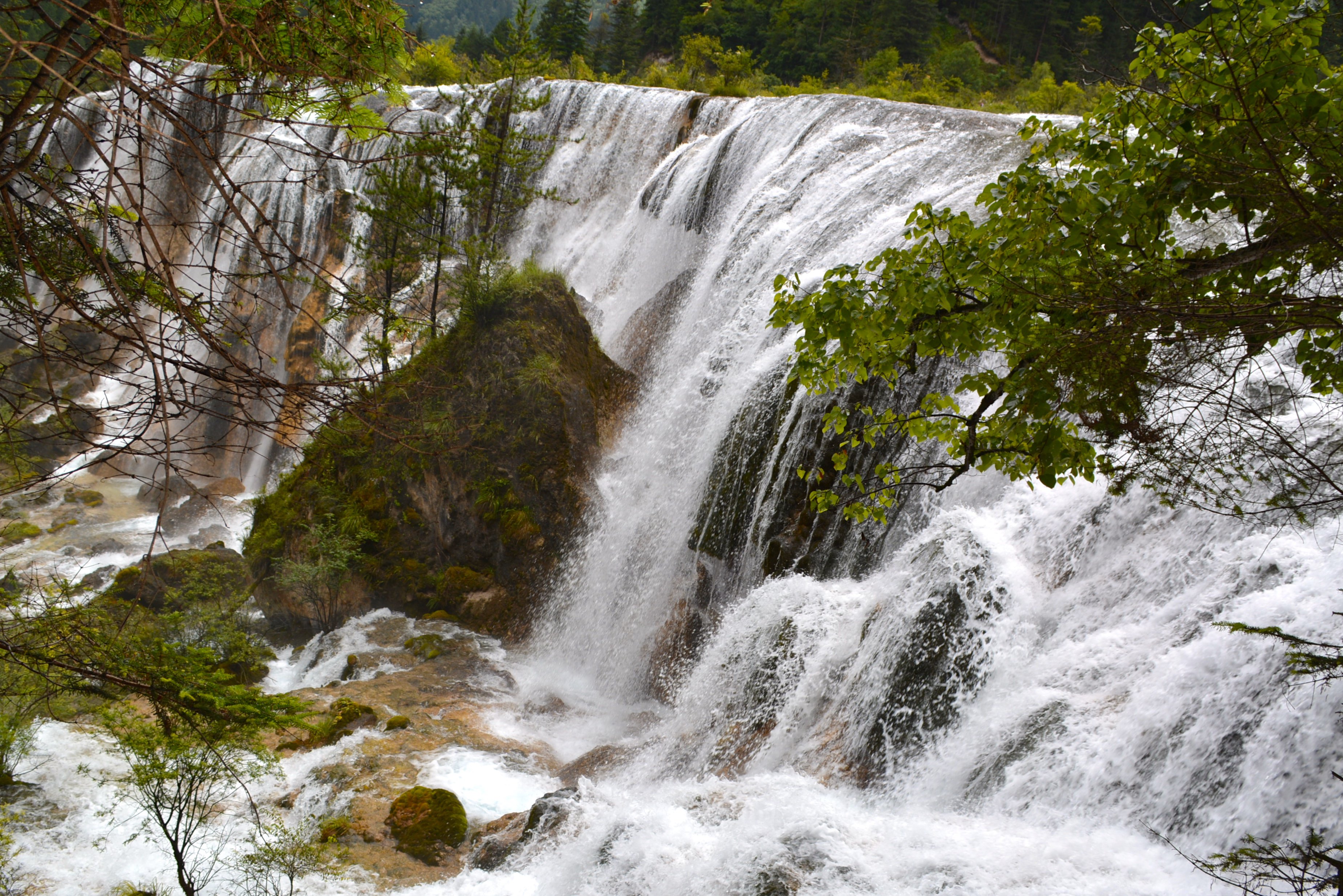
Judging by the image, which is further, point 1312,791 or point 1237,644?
point 1237,644

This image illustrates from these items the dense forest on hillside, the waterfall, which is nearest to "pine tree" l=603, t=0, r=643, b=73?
the dense forest on hillside

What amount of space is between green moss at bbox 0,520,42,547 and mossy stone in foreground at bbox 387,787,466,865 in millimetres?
12107

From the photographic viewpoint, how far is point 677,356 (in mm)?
13883

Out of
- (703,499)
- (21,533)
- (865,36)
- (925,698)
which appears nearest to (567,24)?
(865,36)

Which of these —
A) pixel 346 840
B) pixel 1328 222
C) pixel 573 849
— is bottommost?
pixel 346 840

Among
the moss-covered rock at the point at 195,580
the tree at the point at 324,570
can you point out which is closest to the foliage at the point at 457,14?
the moss-covered rock at the point at 195,580

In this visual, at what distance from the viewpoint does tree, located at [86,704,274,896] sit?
5.69 meters

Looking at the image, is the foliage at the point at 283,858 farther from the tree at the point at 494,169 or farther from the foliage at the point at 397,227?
the tree at the point at 494,169

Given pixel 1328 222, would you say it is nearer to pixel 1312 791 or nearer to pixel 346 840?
pixel 1312 791

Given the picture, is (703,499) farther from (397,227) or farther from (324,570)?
(397,227)

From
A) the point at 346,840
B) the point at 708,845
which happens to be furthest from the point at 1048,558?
the point at 346,840

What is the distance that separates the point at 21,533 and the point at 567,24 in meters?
34.2

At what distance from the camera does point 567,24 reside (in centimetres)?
4072

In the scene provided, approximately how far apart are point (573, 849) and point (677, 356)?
8718 millimetres
